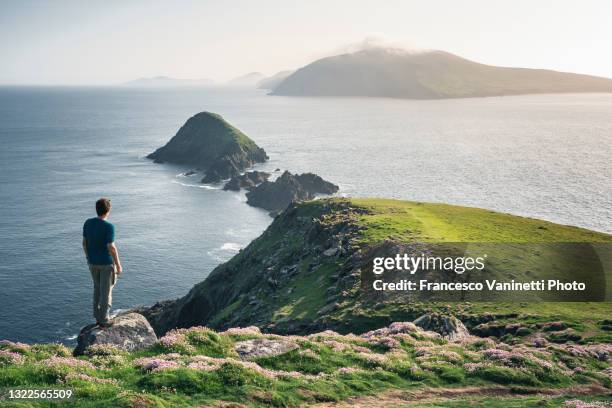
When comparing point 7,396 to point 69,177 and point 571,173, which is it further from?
point 571,173

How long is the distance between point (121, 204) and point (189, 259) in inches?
2130

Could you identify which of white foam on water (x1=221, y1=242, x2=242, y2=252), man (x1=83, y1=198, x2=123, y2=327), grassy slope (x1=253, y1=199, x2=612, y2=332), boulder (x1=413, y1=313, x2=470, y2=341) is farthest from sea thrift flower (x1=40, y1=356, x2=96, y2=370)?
white foam on water (x1=221, y1=242, x2=242, y2=252)

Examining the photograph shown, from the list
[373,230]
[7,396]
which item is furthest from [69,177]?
[7,396]

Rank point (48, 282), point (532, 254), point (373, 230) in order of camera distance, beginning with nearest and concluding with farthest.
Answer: point (532, 254) → point (373, 230) → point (48, 282)

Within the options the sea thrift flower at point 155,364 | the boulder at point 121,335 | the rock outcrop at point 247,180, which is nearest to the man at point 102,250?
the boulder at point 121,335

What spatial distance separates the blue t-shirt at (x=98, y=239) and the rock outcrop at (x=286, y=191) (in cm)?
12907

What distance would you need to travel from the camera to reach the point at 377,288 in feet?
163

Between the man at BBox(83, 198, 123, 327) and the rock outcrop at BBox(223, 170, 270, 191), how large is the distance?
15712 cm

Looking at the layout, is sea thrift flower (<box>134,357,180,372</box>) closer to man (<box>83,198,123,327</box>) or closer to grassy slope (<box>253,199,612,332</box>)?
man (<box>83,198,123,327</box>)

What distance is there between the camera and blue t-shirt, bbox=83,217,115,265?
18.6m

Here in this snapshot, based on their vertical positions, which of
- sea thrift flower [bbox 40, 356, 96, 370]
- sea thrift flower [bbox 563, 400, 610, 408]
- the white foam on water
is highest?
sea thrift flower [bbox 40, 356, 96, 370]

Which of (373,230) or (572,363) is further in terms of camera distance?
(373,230)

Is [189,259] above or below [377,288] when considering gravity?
below

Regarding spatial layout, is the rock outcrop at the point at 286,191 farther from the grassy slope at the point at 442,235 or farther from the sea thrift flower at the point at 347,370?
the sea thrift flower at the point at 347,370
